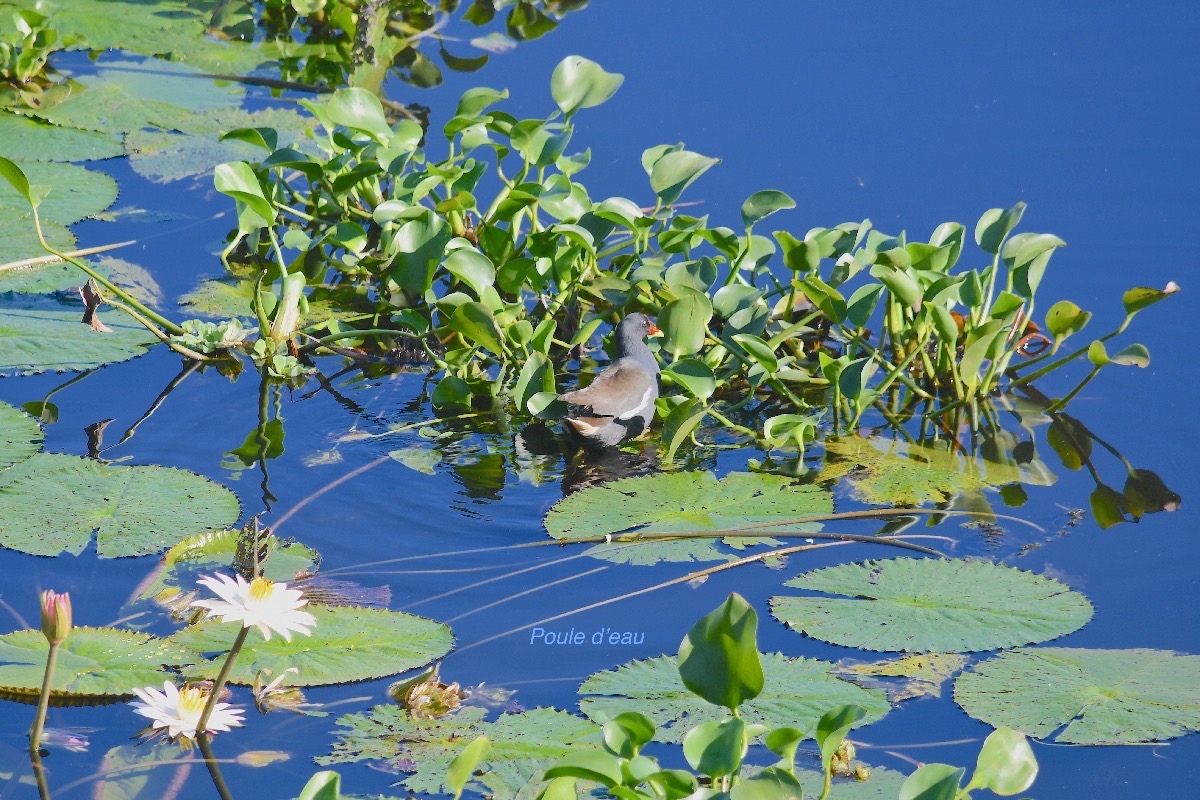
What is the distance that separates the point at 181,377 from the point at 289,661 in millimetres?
1552

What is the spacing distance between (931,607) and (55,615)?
1.62 m

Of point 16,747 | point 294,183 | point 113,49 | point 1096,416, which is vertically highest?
point 113,49

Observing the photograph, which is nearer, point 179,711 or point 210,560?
point 179,711

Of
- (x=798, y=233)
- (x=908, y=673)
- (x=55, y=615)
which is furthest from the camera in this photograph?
(x=798, y=233)

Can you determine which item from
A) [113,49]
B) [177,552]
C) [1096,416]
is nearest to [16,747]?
[177,552]

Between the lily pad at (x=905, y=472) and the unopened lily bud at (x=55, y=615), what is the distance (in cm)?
185

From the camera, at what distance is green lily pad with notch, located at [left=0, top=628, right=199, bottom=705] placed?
7.50 ft

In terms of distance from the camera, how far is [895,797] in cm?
203

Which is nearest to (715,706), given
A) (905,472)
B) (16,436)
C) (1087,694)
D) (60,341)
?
(1087,694)

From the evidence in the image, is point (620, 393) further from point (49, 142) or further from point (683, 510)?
point (49, 142)

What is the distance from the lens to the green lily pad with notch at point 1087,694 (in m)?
2.21

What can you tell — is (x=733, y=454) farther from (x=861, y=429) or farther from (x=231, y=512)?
(x=231, y=512)

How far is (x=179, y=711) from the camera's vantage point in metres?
2.12

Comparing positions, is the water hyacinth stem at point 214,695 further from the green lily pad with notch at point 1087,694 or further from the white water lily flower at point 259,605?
the green lily pad with notch at point 1087,694
